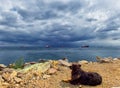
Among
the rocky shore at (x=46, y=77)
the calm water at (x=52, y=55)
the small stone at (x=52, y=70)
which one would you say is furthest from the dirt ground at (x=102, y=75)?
the calm water at (x=52, y=55)

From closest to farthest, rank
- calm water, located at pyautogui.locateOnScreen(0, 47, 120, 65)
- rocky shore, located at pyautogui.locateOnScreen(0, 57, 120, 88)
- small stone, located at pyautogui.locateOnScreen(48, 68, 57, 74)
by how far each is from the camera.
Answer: rocky shore, located at pyautogui.locateOnScreen(0, 57, 120, 88)
small stone, located at pyautogui.locateOnScreen(48, 68, 57, 74)
calm water, located at pyautogui.locateOnScreen(0, 47, 120, 65)

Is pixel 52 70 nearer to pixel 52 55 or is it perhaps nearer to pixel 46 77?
pixel 46 77

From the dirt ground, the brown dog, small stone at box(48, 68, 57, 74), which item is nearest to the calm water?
the dirt ground

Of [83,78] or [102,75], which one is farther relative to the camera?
[102,75]

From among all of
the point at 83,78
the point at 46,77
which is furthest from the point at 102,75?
the point at 46,77

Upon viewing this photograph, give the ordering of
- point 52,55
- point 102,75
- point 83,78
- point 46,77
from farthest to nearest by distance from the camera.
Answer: point 52,55, point 102,75, point 46,77, point 83,78

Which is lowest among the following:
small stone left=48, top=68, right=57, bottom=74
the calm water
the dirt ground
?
the calm water

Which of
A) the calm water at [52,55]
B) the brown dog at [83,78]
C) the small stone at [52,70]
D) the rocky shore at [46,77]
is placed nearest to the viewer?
the rocky shore at [46,77]

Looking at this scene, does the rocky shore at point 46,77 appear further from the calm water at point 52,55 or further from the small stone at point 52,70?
the calm water at point 52,55

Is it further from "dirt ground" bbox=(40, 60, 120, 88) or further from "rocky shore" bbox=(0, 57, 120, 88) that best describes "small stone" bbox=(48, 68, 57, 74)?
"dirt ground" bbox=(40, 60, 120, 88)

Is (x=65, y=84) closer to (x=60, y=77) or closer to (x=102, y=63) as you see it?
(x=60, y=77)

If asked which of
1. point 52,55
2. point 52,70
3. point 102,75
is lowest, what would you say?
point 52,55

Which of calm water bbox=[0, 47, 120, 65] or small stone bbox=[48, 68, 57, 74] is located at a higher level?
small stone bbox=[48, 68, 57, 74]

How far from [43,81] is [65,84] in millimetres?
1091
